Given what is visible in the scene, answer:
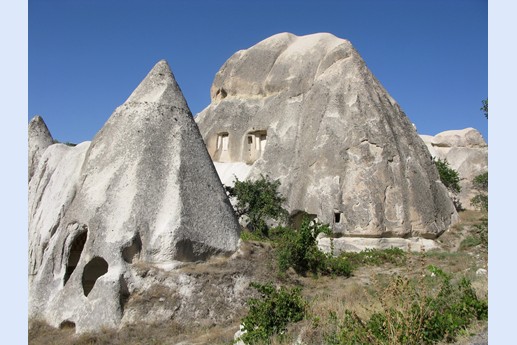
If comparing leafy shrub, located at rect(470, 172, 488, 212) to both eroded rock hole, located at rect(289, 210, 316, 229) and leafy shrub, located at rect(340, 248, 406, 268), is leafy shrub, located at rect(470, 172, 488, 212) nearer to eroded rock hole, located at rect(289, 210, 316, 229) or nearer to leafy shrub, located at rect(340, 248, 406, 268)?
eroded rock hole, located at rect(289, 210, 316, 229)

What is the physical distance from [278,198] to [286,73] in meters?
6.45

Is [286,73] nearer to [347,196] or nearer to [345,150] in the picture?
[345,150]

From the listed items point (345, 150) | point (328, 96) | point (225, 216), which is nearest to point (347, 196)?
point (345, 150)

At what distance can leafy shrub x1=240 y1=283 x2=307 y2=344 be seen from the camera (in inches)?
213

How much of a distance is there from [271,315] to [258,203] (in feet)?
29.4

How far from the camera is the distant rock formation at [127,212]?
22.5ft

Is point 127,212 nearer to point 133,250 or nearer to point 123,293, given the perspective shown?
point 133,250

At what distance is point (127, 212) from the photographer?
7.29 metres

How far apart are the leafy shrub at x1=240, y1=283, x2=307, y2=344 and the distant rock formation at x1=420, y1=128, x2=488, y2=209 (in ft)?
60.1

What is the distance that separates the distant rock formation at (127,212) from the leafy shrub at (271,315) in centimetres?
179

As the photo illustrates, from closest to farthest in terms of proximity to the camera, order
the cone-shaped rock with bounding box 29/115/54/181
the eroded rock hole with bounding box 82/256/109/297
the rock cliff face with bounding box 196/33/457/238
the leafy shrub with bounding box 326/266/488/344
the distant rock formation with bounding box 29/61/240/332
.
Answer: the leafy shrub with bounding box 326/266/488/344, the distant rock formation with bounding box 29/61/240/332, the eroded rock hole with bounding box 82/256/109/297, the cone-shaped rock with bounding box 29/115/54/181, the rock cliff face with bounding box 196/33/457/238

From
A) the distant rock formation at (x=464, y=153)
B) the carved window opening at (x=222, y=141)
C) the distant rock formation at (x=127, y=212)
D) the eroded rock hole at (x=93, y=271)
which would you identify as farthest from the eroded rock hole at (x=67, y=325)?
the distant rock formation at (x=464, y=153)

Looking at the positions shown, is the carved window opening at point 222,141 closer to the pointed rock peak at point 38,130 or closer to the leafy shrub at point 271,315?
the pointed rock peak at point 38,130

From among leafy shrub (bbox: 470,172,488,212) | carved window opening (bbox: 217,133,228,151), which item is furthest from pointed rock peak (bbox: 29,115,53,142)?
leafy shrub (bbox: 470,172,488,212)
